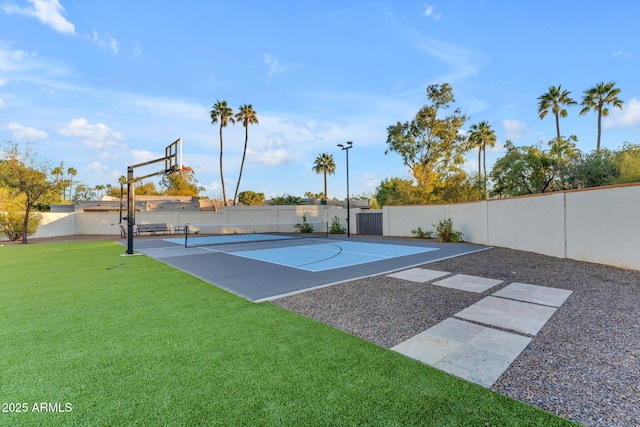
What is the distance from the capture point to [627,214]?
6656 mm

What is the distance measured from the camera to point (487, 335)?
3229mm

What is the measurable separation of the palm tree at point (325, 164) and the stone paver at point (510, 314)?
36.2 m

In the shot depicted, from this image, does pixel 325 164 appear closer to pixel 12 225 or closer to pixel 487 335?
pixel 12 225

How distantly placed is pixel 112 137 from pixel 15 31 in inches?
491

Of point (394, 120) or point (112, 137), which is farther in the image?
point (394, 120)

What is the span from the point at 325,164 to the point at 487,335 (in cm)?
3785

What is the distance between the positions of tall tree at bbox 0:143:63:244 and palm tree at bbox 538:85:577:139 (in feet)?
112

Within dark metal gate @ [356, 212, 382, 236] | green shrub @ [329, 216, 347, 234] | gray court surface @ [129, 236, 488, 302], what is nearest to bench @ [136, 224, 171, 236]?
gray court surface @ [129, 236, 488, 302]

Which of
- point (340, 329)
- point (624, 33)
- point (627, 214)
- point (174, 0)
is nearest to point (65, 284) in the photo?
point (340, 329)

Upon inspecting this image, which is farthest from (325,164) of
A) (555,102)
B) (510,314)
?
(510,314)

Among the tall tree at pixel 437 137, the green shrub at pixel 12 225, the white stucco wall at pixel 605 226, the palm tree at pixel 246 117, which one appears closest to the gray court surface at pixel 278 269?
the white stucco wall at pixel 605 226

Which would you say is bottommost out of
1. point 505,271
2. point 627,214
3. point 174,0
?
point 505,271

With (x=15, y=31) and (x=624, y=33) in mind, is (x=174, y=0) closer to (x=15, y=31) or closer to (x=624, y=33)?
(x=15, y=31)

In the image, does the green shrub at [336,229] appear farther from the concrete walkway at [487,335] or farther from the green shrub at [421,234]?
the concrete walkway at [487,335]
